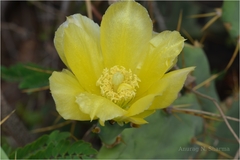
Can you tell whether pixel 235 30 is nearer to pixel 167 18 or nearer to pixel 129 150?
pixel 129 150

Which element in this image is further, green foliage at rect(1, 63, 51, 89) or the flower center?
green foliage at rect(1, 63, 51, 89)

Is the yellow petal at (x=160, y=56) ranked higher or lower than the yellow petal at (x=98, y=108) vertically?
Answer: higher

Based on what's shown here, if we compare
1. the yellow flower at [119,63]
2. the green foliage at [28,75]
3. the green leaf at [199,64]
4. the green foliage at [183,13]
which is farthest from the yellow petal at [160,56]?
the green foliage at [183,13]

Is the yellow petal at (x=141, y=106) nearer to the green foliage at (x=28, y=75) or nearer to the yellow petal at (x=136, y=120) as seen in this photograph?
the yellow petal at (x=136, y=120)

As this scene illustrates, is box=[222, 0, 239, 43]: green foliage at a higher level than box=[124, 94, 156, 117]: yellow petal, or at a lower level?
higher

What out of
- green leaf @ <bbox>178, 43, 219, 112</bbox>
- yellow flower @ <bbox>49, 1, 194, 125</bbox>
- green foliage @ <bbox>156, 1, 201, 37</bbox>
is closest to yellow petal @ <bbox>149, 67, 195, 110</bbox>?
yellow flower @ <bbox>49, 1, 194, 125</bbox>

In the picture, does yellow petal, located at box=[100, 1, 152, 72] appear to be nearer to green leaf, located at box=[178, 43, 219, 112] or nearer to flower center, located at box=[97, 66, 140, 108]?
flower center, located at box=[97, 66, 140, 108]
